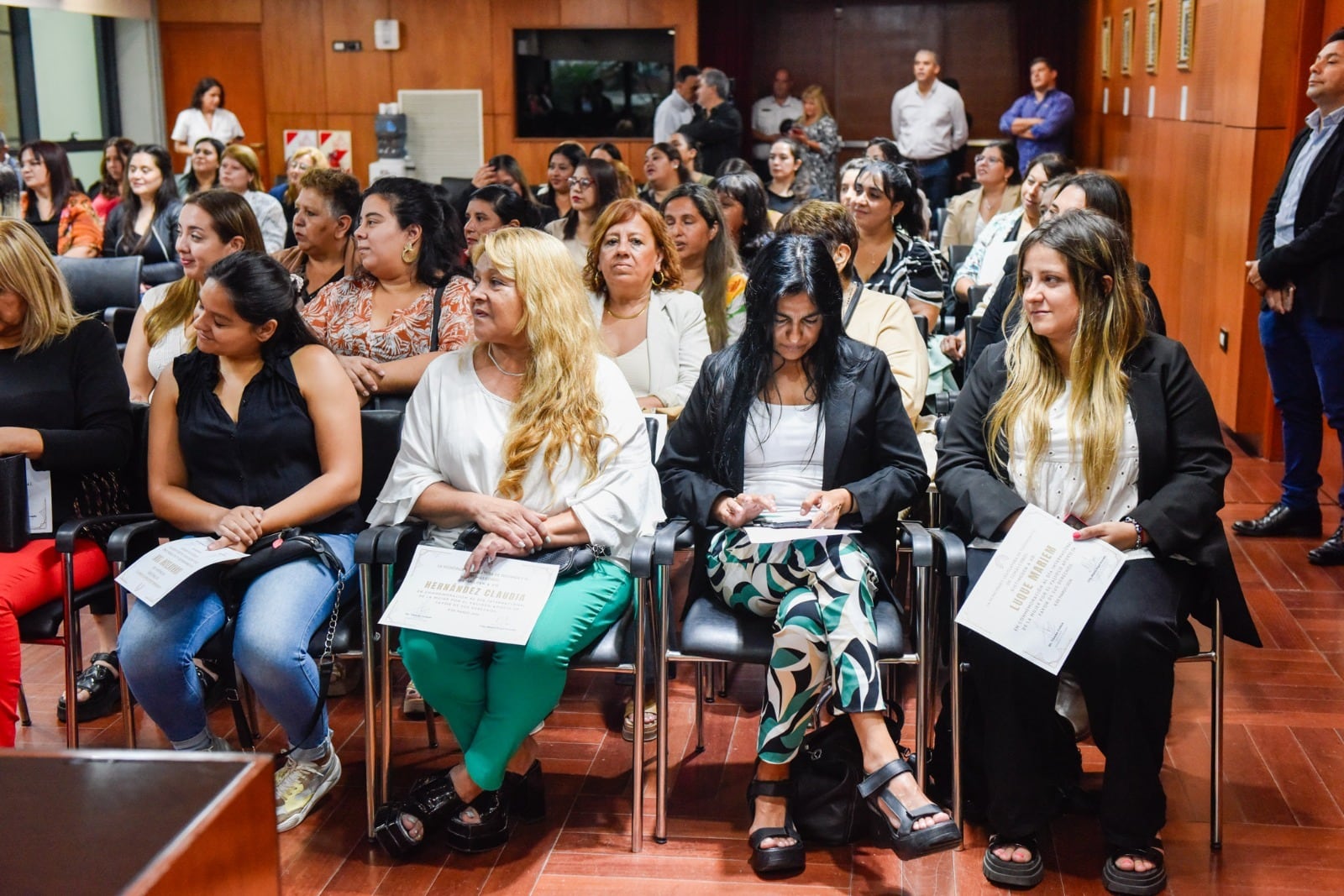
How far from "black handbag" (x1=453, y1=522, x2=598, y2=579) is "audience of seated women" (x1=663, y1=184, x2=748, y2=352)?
1.58 m

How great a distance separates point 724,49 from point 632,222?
10531 millimetres

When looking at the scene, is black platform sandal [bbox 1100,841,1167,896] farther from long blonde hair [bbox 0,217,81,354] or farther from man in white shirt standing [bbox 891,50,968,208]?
man in white shirt standing [bbox 891,50,968,208]

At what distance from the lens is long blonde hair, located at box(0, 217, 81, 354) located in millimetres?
3520

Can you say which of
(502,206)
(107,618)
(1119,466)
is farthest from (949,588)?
(502,206)

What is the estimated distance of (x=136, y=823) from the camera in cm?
150

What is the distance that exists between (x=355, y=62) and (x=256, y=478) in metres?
11.4

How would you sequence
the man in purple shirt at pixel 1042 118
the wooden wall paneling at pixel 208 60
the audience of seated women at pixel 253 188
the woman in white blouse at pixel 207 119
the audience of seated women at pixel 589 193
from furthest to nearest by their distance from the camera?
the wooden wall paneling at pixel 208 60
the woman in white blouse at pixel 207 119
the man in purple shirt at pixel 1042 118
the audience of seated women at pixel 253 188
the audience of seated women at pixel 589 193

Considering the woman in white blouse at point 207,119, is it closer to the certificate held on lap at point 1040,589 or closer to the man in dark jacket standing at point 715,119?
the man in dark jacket standing at point 715,119

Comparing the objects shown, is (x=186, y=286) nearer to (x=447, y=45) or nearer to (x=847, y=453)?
(x=847, y=453)

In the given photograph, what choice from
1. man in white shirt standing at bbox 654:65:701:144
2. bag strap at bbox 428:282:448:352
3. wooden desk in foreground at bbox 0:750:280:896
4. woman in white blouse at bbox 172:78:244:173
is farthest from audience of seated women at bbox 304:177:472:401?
woman in white blouse at bbox 172:78:244:173

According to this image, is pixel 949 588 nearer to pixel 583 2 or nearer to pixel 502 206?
pixel 502 206

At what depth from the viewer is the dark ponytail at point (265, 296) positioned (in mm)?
3363

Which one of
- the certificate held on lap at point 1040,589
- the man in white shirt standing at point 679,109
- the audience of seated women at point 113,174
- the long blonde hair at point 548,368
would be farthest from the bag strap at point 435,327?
the man in white shirt standing at point 679,109

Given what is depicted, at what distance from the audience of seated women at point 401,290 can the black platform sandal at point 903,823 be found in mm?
1774
